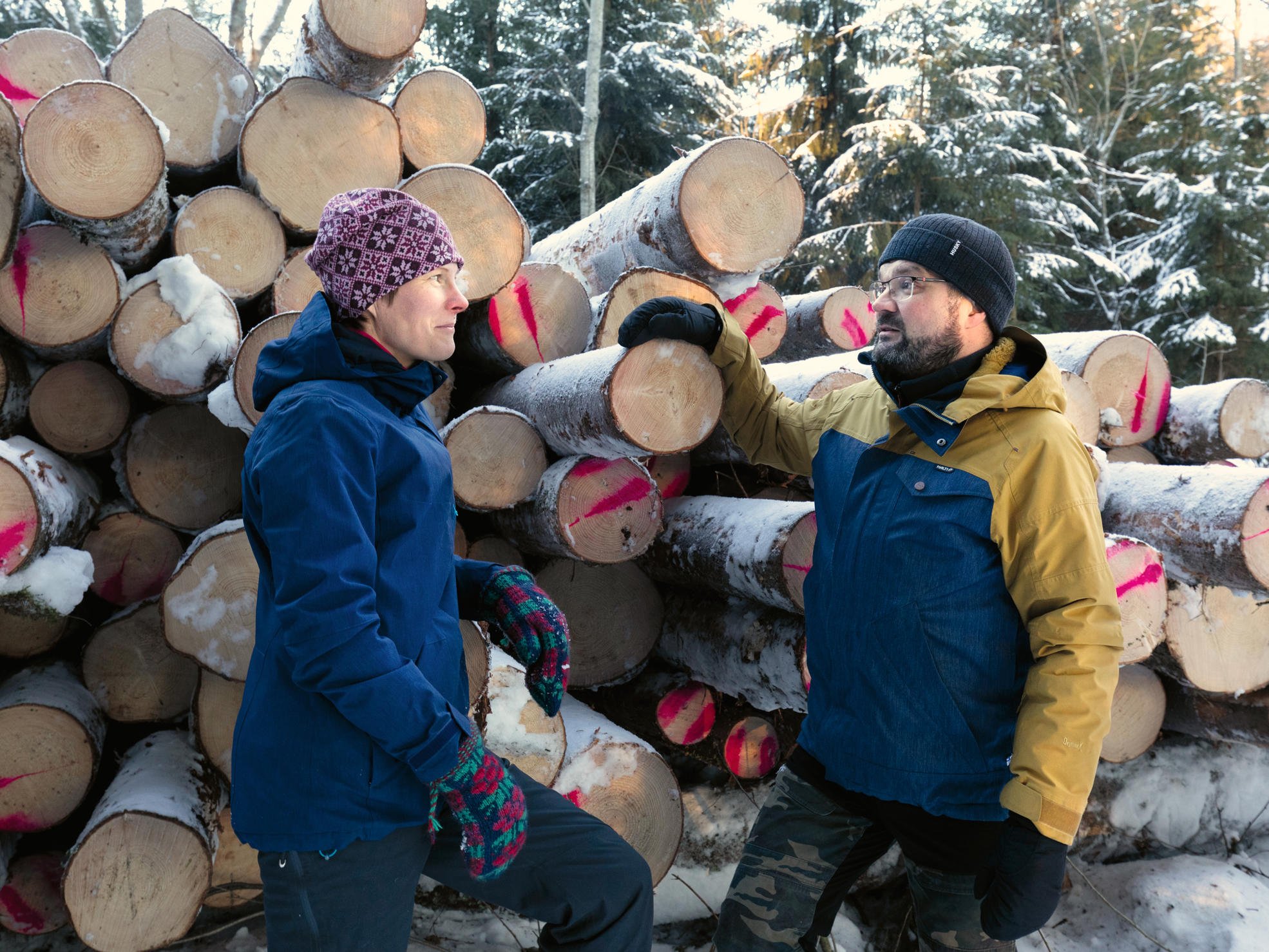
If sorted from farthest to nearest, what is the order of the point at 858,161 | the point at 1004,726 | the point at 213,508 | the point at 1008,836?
1. the point at 858,161
2. the point at 213,508
3. the point at 1004,726
4. the point at 1008,836

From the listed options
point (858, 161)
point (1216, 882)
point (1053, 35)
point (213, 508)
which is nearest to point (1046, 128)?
point (1053, 35)

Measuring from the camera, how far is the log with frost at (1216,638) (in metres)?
2.81

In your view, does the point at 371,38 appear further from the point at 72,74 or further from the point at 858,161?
the point at 858,161

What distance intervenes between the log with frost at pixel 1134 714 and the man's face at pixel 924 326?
1949mm

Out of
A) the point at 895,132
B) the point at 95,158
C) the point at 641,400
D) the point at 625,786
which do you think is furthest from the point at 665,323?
the point at 895,132

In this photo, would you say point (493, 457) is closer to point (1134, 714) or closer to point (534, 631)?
point (534, 631)

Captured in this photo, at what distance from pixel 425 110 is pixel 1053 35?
1711cm

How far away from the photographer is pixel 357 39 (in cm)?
269

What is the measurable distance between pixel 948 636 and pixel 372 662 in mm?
1135

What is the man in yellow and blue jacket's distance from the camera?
1638 millimetres

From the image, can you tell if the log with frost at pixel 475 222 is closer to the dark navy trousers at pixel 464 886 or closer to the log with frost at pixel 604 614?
the log with frost at pixel 604 614

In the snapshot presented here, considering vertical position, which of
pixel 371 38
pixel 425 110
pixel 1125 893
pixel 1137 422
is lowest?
pixel 1125 893

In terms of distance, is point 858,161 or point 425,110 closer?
point 425,110

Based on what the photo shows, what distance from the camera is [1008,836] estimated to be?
1625 mm
